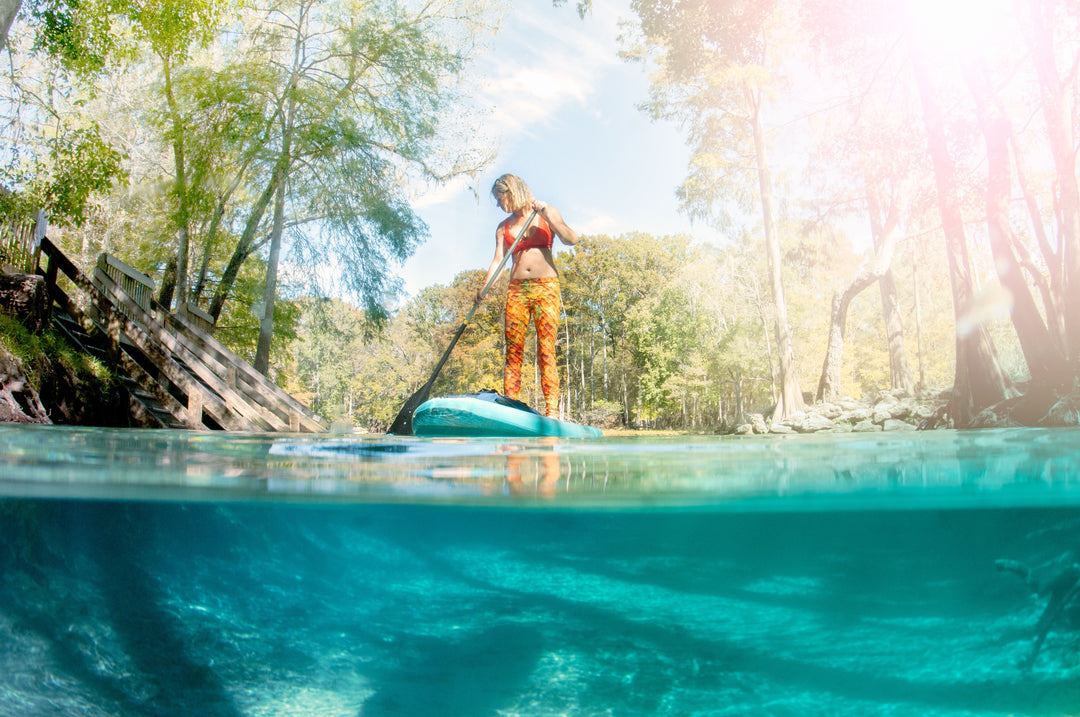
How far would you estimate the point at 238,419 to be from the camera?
25.4ft


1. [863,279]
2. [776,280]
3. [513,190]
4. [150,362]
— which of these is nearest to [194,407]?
[150,362]

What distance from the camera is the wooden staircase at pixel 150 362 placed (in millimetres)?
7613

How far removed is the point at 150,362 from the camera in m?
8.09

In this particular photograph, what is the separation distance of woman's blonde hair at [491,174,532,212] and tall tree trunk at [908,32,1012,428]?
6537 mm

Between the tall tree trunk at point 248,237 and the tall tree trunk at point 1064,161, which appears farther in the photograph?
the tall tree trunk at point 248,237

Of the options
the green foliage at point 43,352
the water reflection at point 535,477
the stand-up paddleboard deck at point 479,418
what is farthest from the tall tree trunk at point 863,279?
the green foliage at point 43,352

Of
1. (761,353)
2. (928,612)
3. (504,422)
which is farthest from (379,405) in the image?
(928,612)

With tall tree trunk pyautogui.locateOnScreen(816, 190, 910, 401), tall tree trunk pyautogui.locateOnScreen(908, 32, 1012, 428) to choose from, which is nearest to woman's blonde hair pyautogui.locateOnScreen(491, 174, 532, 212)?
tall tree trunk pyautogui.locateOnScreen(908, 32, 1012, 428)

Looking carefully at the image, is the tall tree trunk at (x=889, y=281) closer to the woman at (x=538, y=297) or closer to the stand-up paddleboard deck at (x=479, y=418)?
the woman at (x=538, y=297)

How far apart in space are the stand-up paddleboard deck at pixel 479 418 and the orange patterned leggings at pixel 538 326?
0.18 meters

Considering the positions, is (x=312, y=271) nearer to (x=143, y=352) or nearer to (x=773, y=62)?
(x=143, y=352)

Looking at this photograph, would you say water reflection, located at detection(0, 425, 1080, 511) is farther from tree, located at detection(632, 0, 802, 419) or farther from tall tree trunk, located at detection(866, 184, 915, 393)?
tall tree trunk, located at detection(866, 184, 915, 393)

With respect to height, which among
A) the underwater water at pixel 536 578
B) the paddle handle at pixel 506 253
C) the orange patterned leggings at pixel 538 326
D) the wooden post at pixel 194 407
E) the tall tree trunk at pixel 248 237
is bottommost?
the underwater water at pixel 536 578

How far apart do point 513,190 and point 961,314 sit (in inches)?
266
